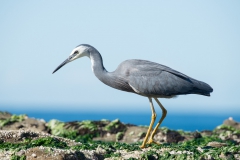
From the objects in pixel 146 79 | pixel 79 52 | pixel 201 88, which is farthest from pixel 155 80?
pixel 79 52

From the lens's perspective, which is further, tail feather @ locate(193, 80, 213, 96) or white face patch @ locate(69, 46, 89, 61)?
white face patch @ locate(69, 46, 89, 61)

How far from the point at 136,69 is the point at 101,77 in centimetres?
89

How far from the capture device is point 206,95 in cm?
1388

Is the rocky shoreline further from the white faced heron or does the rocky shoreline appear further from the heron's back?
the heron's back

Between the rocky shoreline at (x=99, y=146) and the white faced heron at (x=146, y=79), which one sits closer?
the rocky shoreline at (x=99, y=146)

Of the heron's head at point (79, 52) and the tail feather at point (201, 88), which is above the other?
the heron's head at point (79, 52)

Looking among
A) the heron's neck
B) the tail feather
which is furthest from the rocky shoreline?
the heron's neck

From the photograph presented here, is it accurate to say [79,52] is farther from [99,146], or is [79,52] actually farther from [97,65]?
[99,146]

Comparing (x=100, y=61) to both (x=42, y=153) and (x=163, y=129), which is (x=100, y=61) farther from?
(x=163, y=129)

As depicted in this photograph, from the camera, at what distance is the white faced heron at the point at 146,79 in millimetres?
13398

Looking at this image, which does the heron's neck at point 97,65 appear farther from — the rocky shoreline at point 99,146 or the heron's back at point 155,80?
the rocky shoreline at point 99,146

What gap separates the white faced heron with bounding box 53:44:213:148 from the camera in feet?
44.0

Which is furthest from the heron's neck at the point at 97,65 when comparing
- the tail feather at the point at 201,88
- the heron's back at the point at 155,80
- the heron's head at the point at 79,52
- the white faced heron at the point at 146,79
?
the tail feather at the point at 201,88

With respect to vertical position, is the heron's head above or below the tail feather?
above
